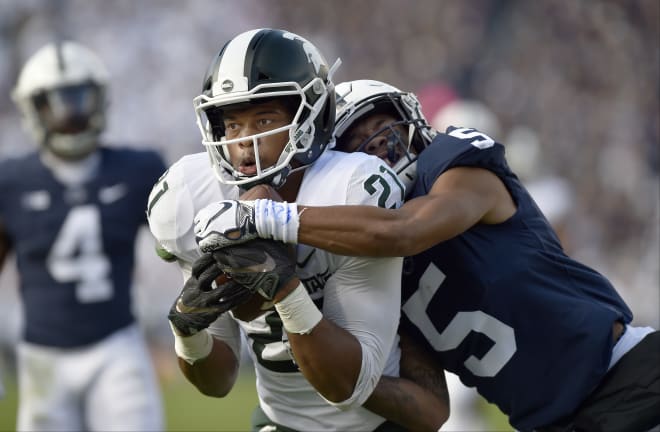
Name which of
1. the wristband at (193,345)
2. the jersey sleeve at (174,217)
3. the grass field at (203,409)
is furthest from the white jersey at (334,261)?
the grass field at (203,409)

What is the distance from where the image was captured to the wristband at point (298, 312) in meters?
2.44

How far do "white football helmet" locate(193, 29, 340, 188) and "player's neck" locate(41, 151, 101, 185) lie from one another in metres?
2.32

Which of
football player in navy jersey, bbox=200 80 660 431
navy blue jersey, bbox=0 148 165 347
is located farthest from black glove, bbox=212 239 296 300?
navy blue jersey, bbox=0 148 165 347

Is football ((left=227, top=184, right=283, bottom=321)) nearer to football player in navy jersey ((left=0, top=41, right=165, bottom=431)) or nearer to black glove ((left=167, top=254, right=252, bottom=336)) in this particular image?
black glove ((left=167, top=254, right=252, bottom=336))

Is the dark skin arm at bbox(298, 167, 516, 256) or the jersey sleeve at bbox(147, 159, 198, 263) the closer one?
the dark skin arm at bbox(298, 167, 516, 256)

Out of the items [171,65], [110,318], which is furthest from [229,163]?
[171,65]

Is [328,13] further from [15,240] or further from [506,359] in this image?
[506,359]

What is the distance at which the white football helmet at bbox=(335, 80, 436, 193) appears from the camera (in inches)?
116

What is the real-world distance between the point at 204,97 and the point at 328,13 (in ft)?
29.6

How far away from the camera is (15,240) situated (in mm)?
4852

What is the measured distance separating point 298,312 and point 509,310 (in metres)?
0.67

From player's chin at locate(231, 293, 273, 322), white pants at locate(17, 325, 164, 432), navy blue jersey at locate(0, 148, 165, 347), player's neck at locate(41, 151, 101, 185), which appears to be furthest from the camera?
player's neck at locate(41, 151, 101, 185)

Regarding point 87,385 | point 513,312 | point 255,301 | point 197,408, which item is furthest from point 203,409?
point 255,301

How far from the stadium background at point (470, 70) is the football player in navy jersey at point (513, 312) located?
719 centimetres
